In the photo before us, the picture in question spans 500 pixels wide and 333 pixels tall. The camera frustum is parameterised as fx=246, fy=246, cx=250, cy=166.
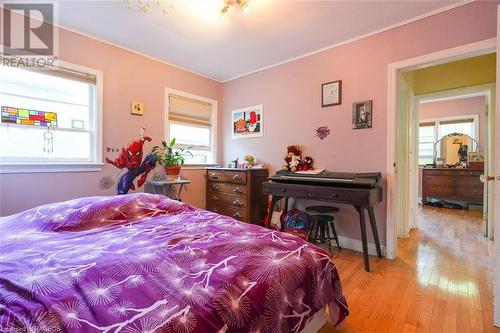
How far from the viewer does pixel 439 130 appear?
5.83 meters

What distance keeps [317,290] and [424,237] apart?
2807 mm

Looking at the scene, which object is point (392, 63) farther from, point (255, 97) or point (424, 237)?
point (424, 237)

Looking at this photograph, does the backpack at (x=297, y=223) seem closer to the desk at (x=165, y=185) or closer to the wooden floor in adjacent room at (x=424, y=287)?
the wooden floor in adjacent room at (x=424, y=287)

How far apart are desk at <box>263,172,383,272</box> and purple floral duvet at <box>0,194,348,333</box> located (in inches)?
42.0

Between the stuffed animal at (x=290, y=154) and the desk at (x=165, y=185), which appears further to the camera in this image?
the stuffed animal at (x=290, y=154)

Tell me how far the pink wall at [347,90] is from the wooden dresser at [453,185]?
152 inches

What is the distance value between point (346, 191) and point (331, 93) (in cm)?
122

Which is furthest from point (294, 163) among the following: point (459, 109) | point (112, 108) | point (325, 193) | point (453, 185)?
point (459, 109)

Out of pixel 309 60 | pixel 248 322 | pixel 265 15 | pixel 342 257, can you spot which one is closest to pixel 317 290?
pixel 248 322

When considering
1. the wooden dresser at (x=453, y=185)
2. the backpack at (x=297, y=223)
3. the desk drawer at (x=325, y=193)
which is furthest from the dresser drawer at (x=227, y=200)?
the wooden dresser at (x=453, y=185)

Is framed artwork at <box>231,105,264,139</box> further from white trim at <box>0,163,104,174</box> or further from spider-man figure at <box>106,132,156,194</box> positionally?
white trim at <box>0,163,104,174</box>

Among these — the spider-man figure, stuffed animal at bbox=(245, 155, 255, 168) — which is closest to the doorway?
stuffed animal at bbox=(245, 155, 255, 168)

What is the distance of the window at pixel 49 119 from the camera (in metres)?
2.24

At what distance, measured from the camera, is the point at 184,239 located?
1.30 m
